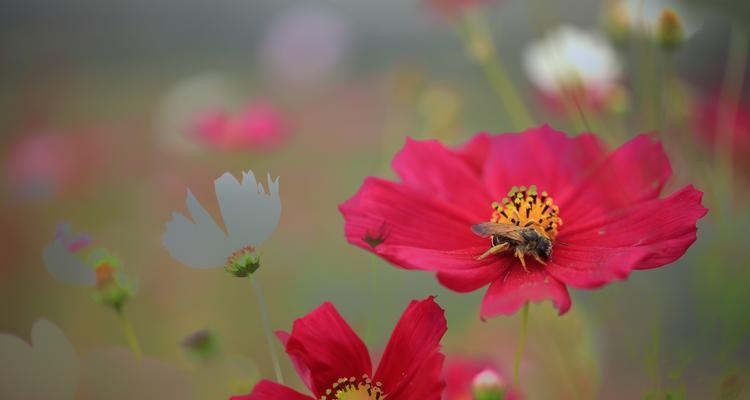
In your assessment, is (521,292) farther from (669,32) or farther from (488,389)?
(669,32)

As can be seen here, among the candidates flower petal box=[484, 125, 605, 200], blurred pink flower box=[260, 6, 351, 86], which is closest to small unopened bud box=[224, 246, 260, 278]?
flower petal box=[484, 125, 605, 200]

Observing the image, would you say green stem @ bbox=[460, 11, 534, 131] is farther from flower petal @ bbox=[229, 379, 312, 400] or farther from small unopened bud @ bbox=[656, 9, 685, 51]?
flower petal @ bbox=[229, 379, 312, 400]

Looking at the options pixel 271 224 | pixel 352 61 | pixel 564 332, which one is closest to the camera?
pixel 271 224

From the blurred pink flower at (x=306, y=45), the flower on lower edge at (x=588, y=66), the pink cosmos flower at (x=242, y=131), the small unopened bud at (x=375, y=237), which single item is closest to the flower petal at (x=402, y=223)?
the small unopened bud at (x=375, y=237)

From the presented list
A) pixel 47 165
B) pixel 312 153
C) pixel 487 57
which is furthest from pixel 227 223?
pixel 312 153

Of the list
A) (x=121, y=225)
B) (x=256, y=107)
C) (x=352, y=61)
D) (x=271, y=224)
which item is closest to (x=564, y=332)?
(x=271, y=224)

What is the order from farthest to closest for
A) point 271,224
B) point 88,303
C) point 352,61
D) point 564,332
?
point 352,61 → point 88,303 → point 564,332 → point 271,224

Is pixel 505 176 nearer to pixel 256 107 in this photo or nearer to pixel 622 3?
pixel 622 3

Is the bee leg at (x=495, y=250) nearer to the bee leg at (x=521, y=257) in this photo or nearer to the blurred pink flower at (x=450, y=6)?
the bee leg at (x=521, y=257)
